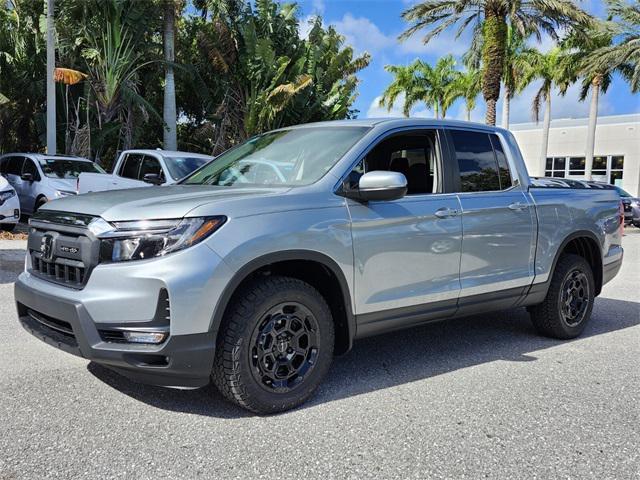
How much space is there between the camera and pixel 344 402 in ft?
12.8

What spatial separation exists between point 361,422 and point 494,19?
20.3m

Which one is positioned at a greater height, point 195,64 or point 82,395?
point 195,64

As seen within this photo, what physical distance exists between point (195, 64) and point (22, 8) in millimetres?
6222

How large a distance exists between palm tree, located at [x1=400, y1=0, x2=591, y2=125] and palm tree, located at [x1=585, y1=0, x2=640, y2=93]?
7.07 m

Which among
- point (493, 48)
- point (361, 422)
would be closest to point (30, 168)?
point (361, 422)

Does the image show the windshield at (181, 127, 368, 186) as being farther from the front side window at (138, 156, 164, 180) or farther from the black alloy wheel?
the front side window at (138, 156, 164, 180)

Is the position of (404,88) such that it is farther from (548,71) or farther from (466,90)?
(548,71)

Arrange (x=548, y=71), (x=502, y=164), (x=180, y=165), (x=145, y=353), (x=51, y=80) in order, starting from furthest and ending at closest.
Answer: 1. (x=548, y=71)
2. (x=51, y=80)
3. (x=180, y=165)
4. (x=502, y=164)
5. (x=145, y=353)

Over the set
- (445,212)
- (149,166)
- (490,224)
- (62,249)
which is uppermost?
(149,166)

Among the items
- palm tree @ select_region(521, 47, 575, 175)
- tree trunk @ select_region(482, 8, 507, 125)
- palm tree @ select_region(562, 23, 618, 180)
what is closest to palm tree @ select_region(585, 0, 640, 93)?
palm tree @ select_region(562, 23, 618, 180)

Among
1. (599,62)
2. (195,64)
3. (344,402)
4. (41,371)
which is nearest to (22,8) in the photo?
(195,64)

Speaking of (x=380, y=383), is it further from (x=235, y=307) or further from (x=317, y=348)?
(x=235, y=307)

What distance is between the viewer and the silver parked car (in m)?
13.2

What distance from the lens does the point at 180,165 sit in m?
11.4
